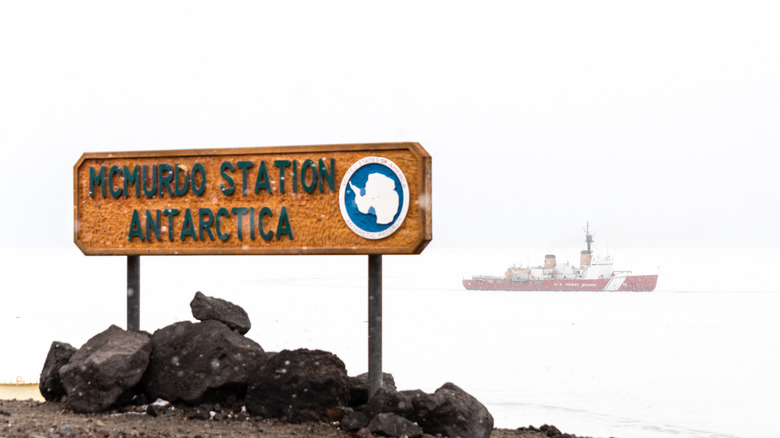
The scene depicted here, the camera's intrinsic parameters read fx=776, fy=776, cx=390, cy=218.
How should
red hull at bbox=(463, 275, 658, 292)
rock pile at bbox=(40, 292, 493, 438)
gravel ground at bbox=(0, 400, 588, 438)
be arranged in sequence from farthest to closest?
1. red hull at bbox=(463, 275, 658, 292)
2. rock pile at bbox=(40, 292, 493, 438)
3. gravel ground at bbox=(0, 400, 588, 438)

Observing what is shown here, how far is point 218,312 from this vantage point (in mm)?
11188

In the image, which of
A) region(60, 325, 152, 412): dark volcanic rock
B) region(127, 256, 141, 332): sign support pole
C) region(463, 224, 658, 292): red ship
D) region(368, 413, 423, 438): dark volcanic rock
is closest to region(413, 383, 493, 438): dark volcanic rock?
region(368, 413, 423, 438): dark volcanic rock

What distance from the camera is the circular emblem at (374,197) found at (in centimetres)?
1046

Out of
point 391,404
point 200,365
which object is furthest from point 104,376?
point 391,404

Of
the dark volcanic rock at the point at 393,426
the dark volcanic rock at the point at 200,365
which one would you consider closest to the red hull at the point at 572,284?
the dark volcanic rock at the point at 200,365

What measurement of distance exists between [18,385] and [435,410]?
479 inches

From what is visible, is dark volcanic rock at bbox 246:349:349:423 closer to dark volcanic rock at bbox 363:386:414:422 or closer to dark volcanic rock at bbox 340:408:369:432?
dark volcanic rock at bbox 340:408:369:432

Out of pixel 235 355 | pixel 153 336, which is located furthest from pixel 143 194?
pixel 235 355

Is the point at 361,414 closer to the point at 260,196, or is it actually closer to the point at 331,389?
the point at 331,389

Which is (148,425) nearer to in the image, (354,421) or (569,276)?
(354,421)

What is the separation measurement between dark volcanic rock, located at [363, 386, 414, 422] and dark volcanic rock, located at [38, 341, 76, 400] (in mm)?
4687

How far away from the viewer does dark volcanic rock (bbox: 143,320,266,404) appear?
1048cm

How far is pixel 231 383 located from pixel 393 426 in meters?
2.44

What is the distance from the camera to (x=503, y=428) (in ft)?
38.8
